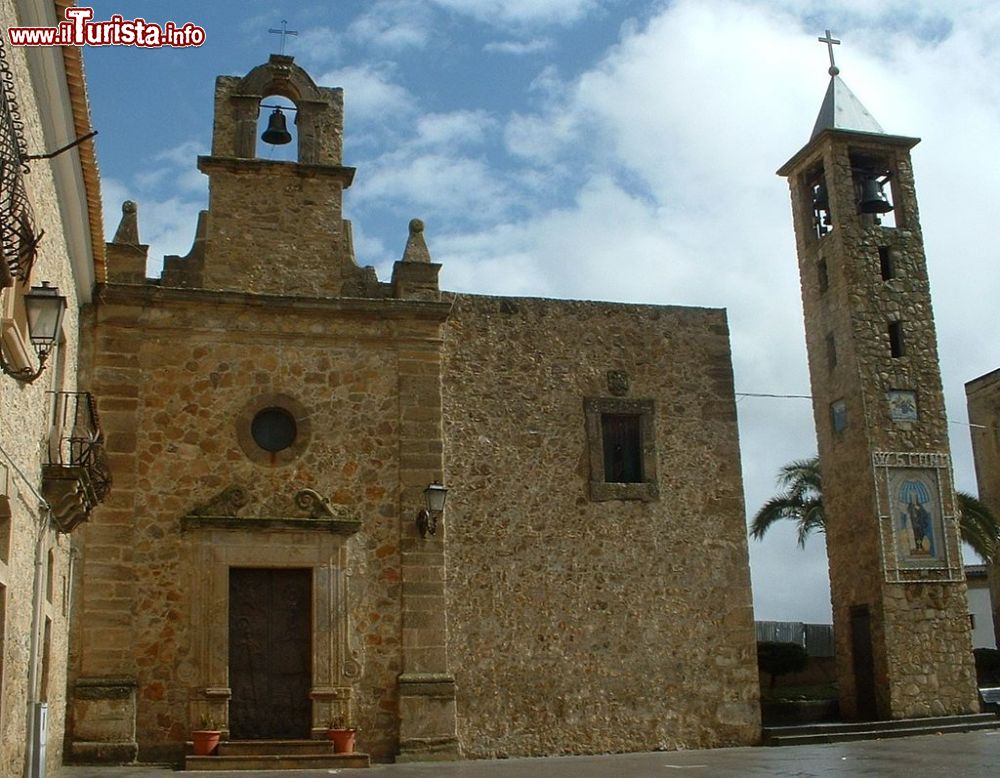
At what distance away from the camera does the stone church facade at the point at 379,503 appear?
13906mm

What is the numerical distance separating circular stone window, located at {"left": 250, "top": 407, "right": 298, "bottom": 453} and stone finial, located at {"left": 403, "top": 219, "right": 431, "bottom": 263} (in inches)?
109

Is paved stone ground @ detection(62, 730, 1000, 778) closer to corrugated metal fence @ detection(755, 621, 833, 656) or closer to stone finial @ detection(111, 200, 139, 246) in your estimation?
stone finial @ detection(111, 200, 139, 246)

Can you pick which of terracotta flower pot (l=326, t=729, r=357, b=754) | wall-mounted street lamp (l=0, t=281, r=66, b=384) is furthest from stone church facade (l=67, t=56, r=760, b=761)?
wall-mounted street lamp (l=0, t=281, r=66, b=384)

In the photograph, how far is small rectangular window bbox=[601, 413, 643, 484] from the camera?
633 inches

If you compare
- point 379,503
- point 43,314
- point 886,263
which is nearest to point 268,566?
point 379,503

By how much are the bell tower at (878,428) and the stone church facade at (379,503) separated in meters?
3.50

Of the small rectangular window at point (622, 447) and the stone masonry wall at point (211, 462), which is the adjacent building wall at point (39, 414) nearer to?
the stone masonry wall at point (211, 462)

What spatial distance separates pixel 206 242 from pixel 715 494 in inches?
300

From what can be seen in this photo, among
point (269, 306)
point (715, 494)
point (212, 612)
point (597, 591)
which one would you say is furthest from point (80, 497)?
point (715, 494)

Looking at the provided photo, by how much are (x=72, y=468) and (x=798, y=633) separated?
2241 cm

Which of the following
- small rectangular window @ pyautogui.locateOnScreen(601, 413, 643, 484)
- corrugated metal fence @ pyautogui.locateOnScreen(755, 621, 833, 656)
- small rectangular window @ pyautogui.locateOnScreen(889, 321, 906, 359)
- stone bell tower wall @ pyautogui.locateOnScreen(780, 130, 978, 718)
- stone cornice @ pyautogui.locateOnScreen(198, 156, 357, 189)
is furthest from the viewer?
corrugated metal fence @ pyautogui.locateOnScreen(755, 621, 833, 656)

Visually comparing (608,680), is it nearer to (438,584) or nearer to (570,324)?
(438,584)

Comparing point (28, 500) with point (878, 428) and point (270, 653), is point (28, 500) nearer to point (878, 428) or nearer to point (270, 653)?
point (270, 653)

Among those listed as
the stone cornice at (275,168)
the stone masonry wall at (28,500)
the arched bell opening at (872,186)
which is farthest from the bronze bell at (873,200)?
the stone masonry wall at (28,500)
